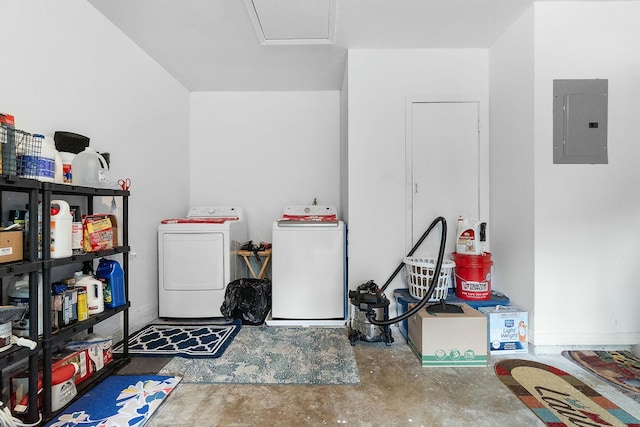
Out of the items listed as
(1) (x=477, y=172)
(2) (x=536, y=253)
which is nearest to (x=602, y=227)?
(2) (x=536, y=253)

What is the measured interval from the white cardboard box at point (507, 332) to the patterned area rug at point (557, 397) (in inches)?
5.9

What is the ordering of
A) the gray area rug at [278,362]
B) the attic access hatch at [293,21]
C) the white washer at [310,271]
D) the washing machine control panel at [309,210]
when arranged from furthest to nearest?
the washing machine control panel at [309,210]
the white washer at [310,271]
the attic access hatch at [293,21]
the gray area rug at [278,362]

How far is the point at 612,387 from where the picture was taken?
171 cm

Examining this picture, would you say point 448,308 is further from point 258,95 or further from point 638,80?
point 258,95

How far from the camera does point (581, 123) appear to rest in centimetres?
215

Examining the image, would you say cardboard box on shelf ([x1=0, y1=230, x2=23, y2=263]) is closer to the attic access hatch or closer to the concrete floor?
the concrete floor

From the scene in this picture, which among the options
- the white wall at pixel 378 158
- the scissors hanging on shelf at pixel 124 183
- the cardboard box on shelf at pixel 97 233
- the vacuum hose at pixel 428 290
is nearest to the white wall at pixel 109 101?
the scissors hanging on shelf at pixel 124 183

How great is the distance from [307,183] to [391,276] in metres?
1.67

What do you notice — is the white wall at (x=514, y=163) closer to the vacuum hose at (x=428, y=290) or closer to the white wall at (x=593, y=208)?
the white wall at (x=593, y=208)

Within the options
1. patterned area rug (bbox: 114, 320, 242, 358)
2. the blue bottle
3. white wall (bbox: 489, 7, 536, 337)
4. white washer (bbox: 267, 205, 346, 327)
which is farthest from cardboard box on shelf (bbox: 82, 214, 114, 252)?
white wall (bbox: 489, 7, 536, 337)

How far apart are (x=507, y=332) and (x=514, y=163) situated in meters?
1.31

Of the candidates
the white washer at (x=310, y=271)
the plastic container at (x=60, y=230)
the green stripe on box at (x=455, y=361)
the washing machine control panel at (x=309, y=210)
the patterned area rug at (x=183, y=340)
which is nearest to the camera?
the plastic container at (x=60, y=230)

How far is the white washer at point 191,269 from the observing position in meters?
2.81

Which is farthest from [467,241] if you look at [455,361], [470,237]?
[455,361]
